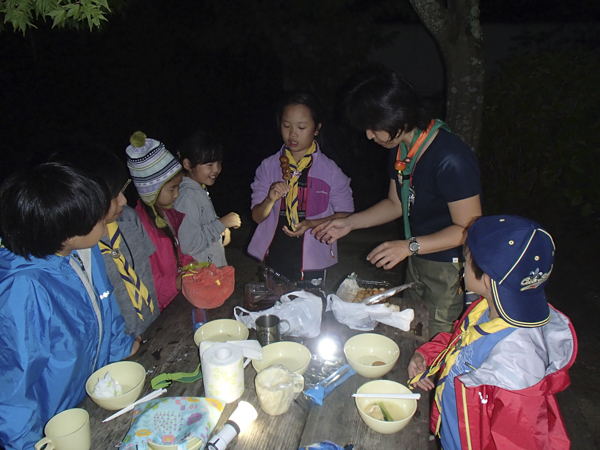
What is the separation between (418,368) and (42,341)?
5.33ft

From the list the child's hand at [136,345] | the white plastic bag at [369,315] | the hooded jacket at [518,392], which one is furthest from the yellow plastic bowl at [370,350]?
the child's hand at [136,345]

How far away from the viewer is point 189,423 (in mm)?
1499

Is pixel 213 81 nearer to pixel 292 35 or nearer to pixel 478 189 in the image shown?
pixel 292 35

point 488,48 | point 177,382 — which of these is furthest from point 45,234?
point 488,48

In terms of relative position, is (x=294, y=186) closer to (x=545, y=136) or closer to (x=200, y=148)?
(x=200, y=148)

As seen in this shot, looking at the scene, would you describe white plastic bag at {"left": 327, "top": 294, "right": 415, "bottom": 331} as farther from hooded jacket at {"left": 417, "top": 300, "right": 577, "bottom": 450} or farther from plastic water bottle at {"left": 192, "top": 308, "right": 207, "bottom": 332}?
plastic water bottle at {"left": 192, "top": 308, "right": 207, "bottom": 332}

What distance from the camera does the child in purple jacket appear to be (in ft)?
10.3

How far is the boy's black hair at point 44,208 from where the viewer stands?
1615mm

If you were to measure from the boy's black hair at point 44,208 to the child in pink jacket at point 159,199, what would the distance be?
1004 millimetres

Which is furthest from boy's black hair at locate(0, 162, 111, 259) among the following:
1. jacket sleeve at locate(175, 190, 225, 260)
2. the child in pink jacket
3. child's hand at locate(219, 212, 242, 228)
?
child's hand at locate(219, 212, 242, 228)

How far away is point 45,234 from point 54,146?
562 millimetres

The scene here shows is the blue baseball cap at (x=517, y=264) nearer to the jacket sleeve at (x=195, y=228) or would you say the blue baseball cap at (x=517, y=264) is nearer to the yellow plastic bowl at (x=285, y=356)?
the yellow plastic bowl at (x=285, y=356)

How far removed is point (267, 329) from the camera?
2016mm

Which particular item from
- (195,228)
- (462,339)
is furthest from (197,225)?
(462,339)
